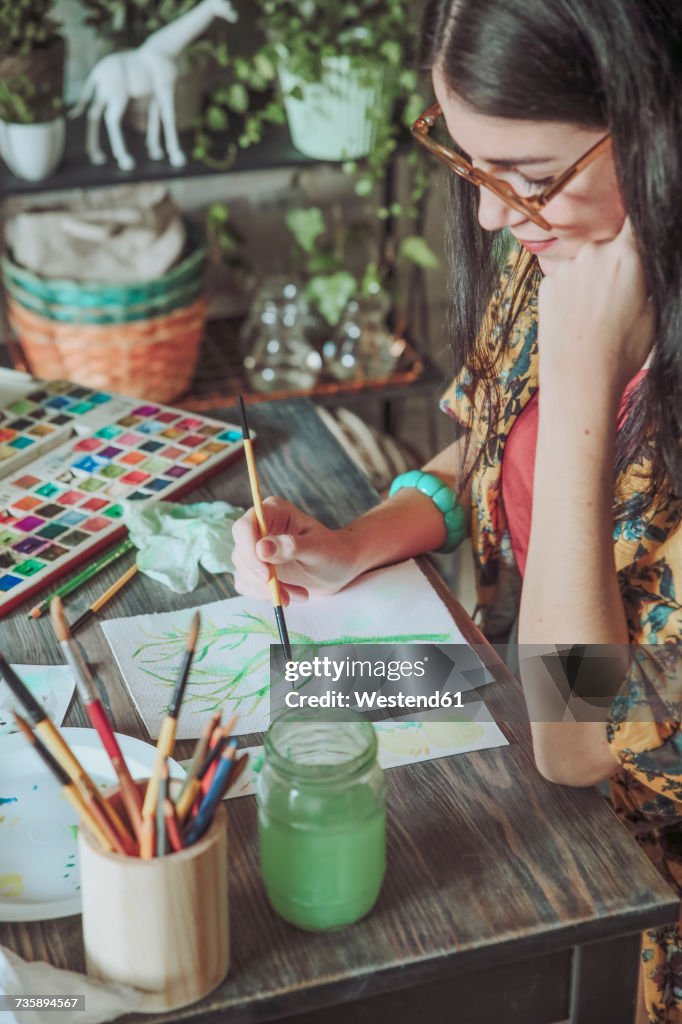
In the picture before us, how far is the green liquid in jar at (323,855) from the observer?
770 millimetres

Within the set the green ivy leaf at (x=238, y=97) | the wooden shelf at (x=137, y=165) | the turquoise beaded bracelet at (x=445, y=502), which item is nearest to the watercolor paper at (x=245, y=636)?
the turquoise beaded bracelet at (x=445, y=502)

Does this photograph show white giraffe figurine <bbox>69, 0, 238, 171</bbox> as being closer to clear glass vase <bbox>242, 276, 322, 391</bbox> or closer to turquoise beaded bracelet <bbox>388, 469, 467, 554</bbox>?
clear glass vase <bbox>242, 276, 322, 391</bbox>

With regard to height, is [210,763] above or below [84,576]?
→ above

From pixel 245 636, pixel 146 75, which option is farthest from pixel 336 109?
pixel 245 636

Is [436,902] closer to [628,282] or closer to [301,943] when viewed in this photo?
[301,943]

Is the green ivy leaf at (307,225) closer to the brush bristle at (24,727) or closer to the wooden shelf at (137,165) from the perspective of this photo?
the wooden shelf at (137,165)

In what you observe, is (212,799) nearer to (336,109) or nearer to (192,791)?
(192,791)

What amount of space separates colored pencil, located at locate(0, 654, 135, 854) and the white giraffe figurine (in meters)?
1.64

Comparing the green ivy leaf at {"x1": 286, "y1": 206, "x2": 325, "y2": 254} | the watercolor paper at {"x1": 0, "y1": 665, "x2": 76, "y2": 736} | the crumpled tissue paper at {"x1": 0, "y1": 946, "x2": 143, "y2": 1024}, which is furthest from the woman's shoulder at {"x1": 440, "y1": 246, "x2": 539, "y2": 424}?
the green ivy leaf at {"x1": 286, "y1": 206, "x2": 325, "y2": 254}

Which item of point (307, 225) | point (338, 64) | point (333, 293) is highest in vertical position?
point (338, 64)

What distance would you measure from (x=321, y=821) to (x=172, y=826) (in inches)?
4.3

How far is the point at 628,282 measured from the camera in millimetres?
975

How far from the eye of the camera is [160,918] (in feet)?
2.33

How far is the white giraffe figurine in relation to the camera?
2135 millimetres
